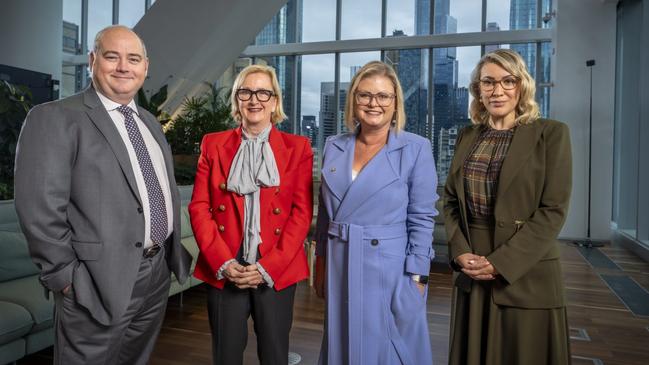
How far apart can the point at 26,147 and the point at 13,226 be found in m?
2.07

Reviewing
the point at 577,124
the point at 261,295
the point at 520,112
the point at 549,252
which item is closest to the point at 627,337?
the point at 549,252

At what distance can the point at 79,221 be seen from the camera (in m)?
1.67

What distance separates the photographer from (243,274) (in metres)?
1.88

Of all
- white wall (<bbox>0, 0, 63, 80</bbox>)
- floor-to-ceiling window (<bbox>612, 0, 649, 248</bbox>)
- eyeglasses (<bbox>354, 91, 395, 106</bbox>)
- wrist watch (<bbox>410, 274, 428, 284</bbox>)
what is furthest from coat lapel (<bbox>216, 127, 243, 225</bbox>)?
white wall (<bbox>0, 0, 63, 80</bbox>)

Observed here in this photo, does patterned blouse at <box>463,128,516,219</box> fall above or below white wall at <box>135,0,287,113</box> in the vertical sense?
below

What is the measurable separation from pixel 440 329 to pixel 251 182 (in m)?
2.44

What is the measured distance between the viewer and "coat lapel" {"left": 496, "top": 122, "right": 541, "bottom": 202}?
1831 millimetres

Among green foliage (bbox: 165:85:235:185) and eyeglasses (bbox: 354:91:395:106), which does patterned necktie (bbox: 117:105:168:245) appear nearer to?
eyeglasses (bbox: 354:91:395:106)

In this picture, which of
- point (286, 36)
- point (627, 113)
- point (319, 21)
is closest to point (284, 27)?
point (286, 36)

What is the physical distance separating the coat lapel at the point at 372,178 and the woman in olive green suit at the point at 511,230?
29cm

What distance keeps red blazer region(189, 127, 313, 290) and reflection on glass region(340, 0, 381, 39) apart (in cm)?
975

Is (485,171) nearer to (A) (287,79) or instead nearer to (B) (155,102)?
(B) (155,102)

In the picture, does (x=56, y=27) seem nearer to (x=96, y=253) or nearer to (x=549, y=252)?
(x=96, y=253)

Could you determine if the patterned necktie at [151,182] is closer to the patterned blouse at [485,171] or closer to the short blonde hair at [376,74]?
the short blonde hair at [376,74]
